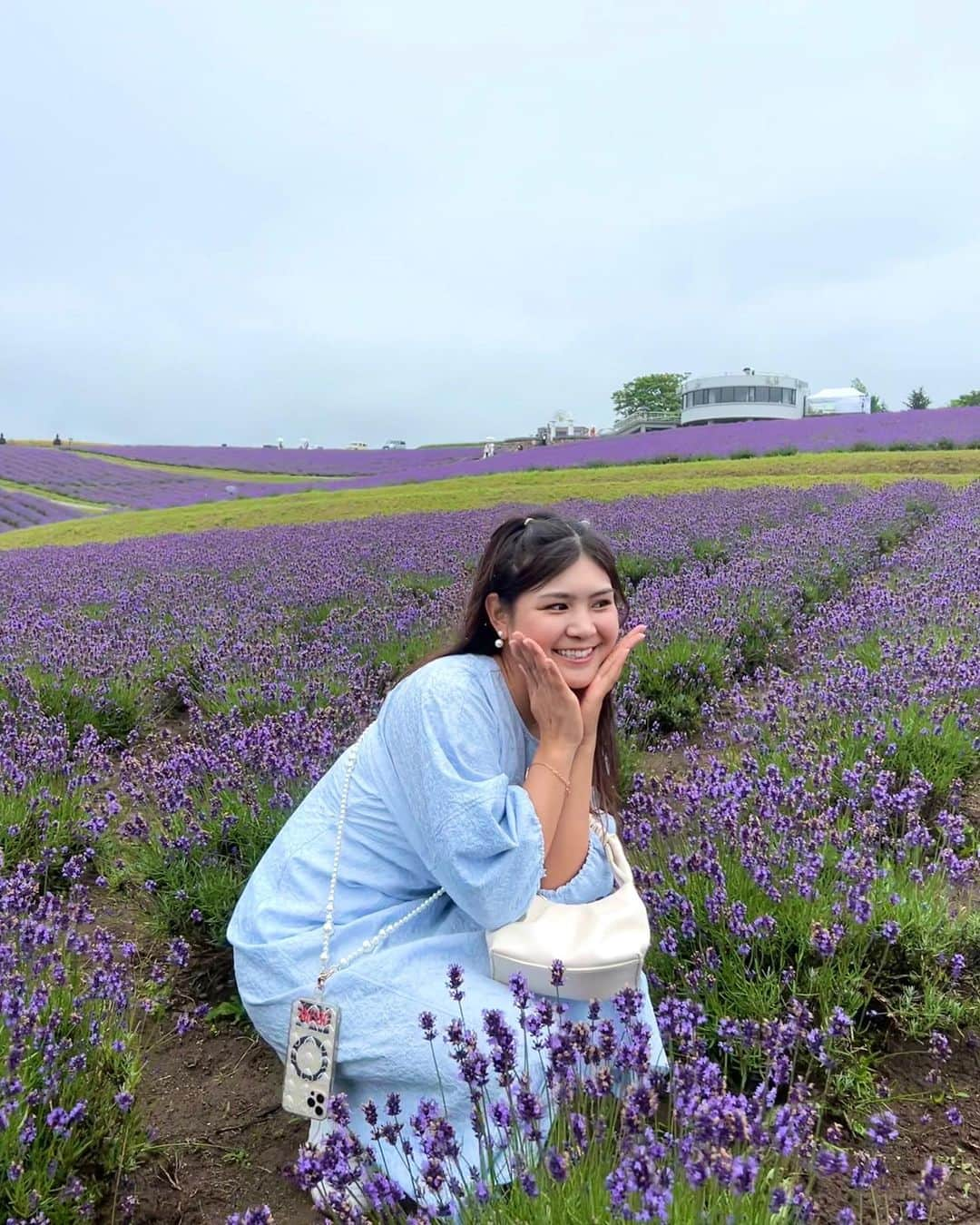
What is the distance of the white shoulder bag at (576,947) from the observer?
1740 millimetres

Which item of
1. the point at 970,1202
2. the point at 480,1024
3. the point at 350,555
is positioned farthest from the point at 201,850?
the point at 350,555

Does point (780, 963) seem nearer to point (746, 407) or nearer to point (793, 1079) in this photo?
point (793, 1079)

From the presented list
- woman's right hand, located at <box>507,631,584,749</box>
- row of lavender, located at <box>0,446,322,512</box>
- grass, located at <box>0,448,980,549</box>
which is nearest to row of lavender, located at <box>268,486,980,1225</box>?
woman's right hand, located at <box>507,631,584,749</box>

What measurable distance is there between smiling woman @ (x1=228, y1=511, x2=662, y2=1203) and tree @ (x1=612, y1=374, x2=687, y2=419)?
6892cm

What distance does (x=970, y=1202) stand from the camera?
1658 millimetres

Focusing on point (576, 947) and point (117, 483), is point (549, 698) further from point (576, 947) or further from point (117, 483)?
point (117, 483)

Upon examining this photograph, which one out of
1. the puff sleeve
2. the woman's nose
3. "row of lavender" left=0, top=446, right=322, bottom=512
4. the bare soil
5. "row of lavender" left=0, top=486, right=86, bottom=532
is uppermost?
"row of lavender" left=0, top=446, right=322, bottom=512

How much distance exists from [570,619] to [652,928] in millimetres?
868

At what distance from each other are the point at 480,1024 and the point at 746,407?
5365cm

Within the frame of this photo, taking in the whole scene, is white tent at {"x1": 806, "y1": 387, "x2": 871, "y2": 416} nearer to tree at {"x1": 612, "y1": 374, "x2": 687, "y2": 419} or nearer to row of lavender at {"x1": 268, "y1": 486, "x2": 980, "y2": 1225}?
tree at {"x1": 612, "y1": 374, "x2": 687, "y2": 419}

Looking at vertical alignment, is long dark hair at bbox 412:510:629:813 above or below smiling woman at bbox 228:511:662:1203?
above

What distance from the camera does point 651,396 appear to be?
70750 mm

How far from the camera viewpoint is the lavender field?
1.34m

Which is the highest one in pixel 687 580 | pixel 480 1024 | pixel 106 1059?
pixel 687 580
